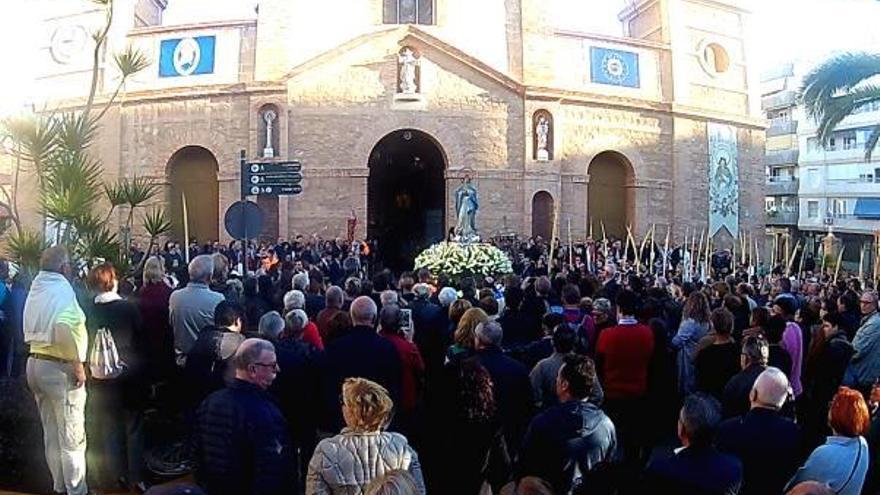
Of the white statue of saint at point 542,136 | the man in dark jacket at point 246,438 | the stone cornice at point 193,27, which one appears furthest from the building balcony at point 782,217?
the man in dark jacket at point 246,438

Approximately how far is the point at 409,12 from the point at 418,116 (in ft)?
14.1

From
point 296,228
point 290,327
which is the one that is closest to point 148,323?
point 290,327

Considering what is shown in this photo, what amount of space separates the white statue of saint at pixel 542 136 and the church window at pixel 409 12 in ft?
17.0

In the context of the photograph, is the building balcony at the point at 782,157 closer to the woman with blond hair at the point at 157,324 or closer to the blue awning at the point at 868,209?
the blue awning at the point at 868,209

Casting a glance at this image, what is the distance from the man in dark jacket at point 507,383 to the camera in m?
6.13

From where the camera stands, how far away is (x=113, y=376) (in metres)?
6.84

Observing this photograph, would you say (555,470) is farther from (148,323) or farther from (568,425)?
(148,323)

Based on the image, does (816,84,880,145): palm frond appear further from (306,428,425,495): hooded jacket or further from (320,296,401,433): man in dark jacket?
(306,428,425,495): hooded jacket

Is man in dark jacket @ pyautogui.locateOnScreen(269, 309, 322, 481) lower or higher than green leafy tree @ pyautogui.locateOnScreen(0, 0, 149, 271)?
lower

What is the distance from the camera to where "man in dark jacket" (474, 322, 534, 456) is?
6129 millimetres

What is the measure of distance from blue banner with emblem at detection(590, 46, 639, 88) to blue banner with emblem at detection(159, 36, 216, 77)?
42.9 ft

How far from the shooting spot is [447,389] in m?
5.69

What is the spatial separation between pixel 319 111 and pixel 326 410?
24.1m

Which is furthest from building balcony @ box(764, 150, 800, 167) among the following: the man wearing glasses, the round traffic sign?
the man wearing glasses
